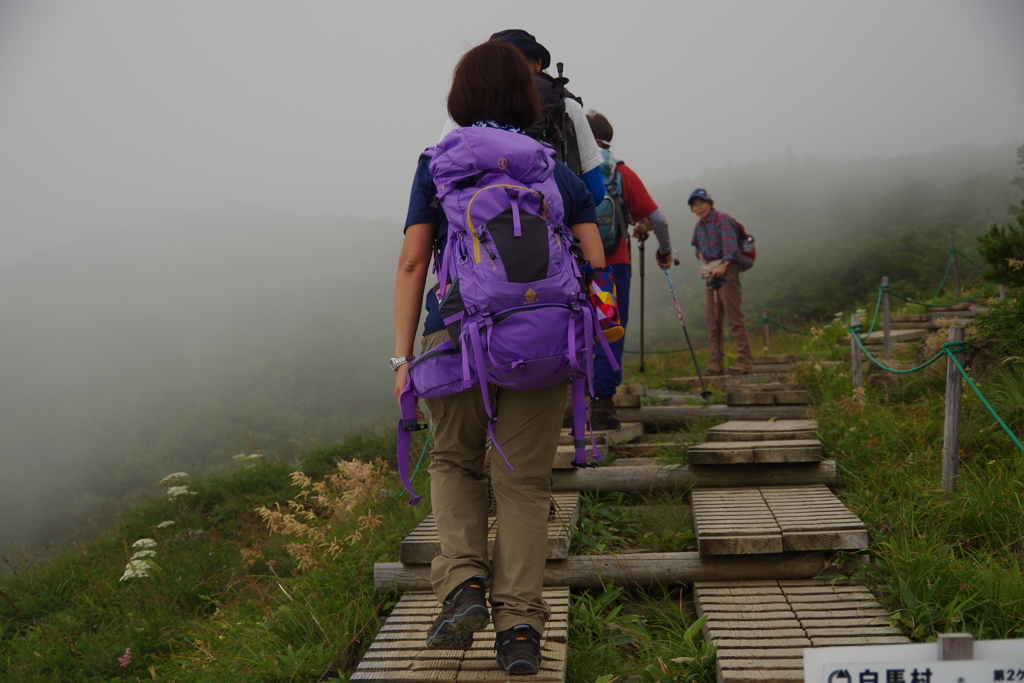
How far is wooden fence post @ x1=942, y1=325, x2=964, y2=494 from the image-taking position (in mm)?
3312

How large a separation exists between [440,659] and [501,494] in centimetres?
67

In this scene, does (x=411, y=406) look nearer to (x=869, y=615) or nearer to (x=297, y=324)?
(x=869, y=615)

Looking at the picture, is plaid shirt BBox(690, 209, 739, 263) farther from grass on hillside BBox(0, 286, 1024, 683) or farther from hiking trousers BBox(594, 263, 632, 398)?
hiking trousers BBox(594, 263, 632, 398)

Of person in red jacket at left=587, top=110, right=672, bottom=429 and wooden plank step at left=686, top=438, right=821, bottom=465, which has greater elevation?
person in red jacket at left=587, top=110, right=672, bottom=429

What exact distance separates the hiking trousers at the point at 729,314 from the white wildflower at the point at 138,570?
21.4 feet

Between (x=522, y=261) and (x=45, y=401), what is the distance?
38.5 m

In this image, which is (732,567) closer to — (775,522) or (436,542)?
(775,522)

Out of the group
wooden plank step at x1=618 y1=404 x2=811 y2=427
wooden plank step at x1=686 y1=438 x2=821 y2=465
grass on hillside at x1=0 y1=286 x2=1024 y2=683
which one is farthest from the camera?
wooden plank step at x1=618 y1=404 x2=811 y2=427

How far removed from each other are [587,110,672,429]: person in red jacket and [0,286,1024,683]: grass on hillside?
0.65 m

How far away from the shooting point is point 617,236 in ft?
14.2

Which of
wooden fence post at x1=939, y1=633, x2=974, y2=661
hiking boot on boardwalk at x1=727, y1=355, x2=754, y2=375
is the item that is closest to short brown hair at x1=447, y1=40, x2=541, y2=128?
wooden fence post at x1=939, y1=633, x2=974, y2=661

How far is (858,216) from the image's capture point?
2669cm

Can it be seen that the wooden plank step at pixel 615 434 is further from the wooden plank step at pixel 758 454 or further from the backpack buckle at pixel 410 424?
the backpack buckle at pixel 410 424

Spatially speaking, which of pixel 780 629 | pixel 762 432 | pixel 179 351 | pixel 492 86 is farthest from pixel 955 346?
pixel 179 351
